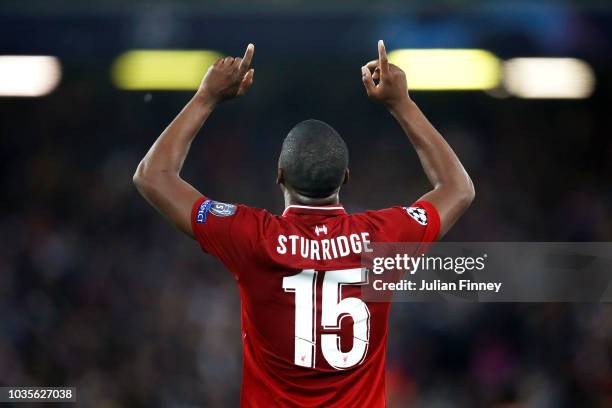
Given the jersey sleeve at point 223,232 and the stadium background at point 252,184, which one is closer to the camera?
the jersey sleeve at point 223,232

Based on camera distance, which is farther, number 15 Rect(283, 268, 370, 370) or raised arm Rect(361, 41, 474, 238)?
raised arm Rect(361, 41, 474, 238)

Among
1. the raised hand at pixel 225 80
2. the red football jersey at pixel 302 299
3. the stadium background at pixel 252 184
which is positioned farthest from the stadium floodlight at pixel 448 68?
the red football jersey at pixel 302 299

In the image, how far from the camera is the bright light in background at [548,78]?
7660 mm

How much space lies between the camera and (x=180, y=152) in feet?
8.72

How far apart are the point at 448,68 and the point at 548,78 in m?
0.92

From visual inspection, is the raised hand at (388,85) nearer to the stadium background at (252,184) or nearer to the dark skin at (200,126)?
the dark skin at (200,126)

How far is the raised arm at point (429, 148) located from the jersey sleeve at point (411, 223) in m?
0.05

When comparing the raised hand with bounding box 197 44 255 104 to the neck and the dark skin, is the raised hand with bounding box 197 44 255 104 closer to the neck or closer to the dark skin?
the dark skin

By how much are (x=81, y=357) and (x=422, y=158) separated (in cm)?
552

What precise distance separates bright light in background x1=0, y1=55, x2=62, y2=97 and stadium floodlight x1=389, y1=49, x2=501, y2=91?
116 inches

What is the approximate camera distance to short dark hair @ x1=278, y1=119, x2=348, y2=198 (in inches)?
104

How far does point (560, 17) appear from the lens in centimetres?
722

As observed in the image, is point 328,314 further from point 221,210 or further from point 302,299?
point 221,210

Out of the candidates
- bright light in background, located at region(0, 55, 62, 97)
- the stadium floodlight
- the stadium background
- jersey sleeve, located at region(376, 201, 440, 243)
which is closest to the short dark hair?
jersey sleeve, located at region(376, 201, 440, 243)
